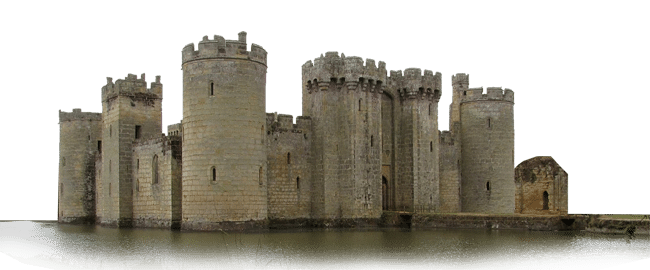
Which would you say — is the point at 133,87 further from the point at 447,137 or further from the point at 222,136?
the point at 447,137

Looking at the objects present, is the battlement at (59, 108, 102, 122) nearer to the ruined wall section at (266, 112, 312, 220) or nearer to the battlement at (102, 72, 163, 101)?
the battlement at (102, 72, 163, 101)

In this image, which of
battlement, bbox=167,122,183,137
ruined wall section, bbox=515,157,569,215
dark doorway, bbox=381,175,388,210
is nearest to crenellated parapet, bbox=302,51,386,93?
dark doorway, bbox=381,175,388,210

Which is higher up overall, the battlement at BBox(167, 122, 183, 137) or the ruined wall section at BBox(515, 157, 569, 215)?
the battlement at BBox(167, 122, 183, 137)

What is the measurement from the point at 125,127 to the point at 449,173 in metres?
18.6

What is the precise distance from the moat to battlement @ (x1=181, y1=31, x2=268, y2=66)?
7.78 meters

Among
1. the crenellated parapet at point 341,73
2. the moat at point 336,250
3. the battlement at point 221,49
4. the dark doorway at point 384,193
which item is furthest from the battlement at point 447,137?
the battlement at point 221,49

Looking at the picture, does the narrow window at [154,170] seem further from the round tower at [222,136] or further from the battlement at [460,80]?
the battlement at [460,80]

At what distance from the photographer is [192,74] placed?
3316 cm

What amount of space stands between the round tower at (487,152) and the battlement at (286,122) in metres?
11.6

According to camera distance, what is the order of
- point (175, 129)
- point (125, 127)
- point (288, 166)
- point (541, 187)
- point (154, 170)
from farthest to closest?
point (541, 187) < point (125, 127) < point (175, 129) < point (154, 170) < point (288, 166)

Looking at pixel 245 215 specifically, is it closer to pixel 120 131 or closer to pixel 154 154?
pixel 154 154

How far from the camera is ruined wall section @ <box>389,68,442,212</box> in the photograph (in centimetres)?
4003

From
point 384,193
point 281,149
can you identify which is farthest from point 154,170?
point 384,193

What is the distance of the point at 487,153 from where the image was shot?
44031mm
